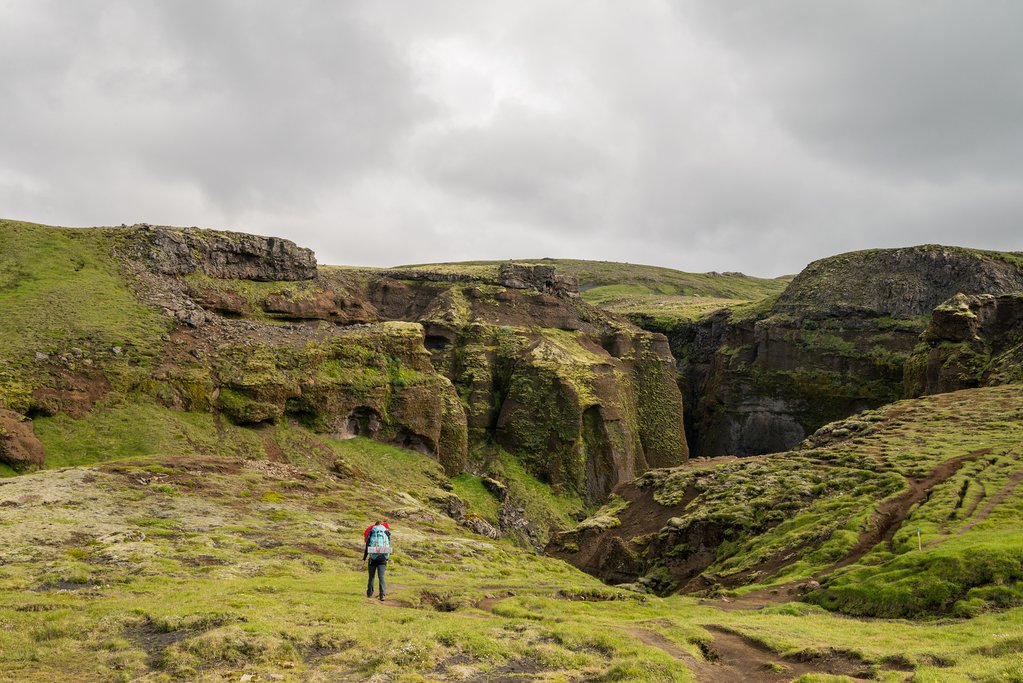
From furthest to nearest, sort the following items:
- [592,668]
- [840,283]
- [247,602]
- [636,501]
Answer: [840,283] → [636,501] → [247,602] → [592,668]

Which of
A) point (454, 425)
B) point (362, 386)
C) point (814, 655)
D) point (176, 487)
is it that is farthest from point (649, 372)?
point (814, 655)

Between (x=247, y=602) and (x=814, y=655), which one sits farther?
(x=247, y=602)

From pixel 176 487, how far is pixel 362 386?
1272 inches

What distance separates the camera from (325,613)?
23609mm

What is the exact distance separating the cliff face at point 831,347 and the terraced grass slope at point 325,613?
8381 centimetres

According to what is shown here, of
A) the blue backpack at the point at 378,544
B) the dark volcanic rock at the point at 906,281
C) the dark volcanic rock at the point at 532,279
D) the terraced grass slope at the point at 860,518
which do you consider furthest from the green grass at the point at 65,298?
the dark volcanic rock at the point at 906,281

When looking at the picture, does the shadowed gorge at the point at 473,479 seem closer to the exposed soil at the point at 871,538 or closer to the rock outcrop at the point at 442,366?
the exposed soil at the point at 871,538

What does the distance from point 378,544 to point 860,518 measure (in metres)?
24.0

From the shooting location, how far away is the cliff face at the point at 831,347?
11644 cm

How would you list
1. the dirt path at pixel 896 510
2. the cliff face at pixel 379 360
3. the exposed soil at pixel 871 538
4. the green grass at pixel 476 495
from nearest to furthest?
the exposed soil at pixel 871 538 → the dirt path at pixel 896 510 → the cliff face at pixel 379 360 → the green grass at pixel 476 495

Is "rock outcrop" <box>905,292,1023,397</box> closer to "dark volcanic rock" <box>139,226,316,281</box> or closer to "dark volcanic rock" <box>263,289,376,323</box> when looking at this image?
"dark volcanic rock" <box>263,289,376,323</box>

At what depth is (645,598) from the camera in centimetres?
3328

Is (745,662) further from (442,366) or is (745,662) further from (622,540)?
(442,366)

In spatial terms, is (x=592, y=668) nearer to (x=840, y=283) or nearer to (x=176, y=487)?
(x=176, y=487)
